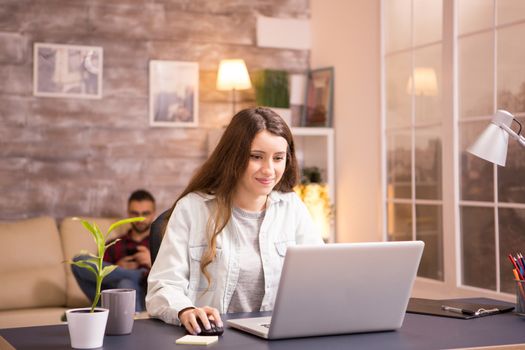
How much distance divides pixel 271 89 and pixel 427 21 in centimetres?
140

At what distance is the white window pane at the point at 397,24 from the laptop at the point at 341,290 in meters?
2.92

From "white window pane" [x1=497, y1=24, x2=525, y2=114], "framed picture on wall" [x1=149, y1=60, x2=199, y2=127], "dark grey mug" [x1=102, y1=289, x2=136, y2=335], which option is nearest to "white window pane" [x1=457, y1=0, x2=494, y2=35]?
"white window pane" [x1=497, y1=24, x2=525, y2=114]

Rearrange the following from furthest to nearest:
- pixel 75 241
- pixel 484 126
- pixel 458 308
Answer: pixel 75 241 < pixel 484 126 < pixel 458 308

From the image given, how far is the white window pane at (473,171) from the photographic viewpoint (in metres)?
4.01

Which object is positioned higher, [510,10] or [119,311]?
[510,10]

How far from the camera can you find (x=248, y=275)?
2.47 m

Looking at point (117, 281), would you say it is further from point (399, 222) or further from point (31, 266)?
point (399, 222)

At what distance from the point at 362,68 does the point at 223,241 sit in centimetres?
290

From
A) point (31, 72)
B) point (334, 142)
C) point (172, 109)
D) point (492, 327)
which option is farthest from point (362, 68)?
point (492, 327)

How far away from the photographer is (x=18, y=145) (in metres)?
→ 4.95

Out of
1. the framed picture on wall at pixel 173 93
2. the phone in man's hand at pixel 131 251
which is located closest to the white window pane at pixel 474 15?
the framed picture on wall at pixel 173 93

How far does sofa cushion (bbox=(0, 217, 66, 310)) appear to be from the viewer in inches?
178

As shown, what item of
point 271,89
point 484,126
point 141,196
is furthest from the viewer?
point 271,89

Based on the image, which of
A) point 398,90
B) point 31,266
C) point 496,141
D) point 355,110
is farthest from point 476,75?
point 31,266
